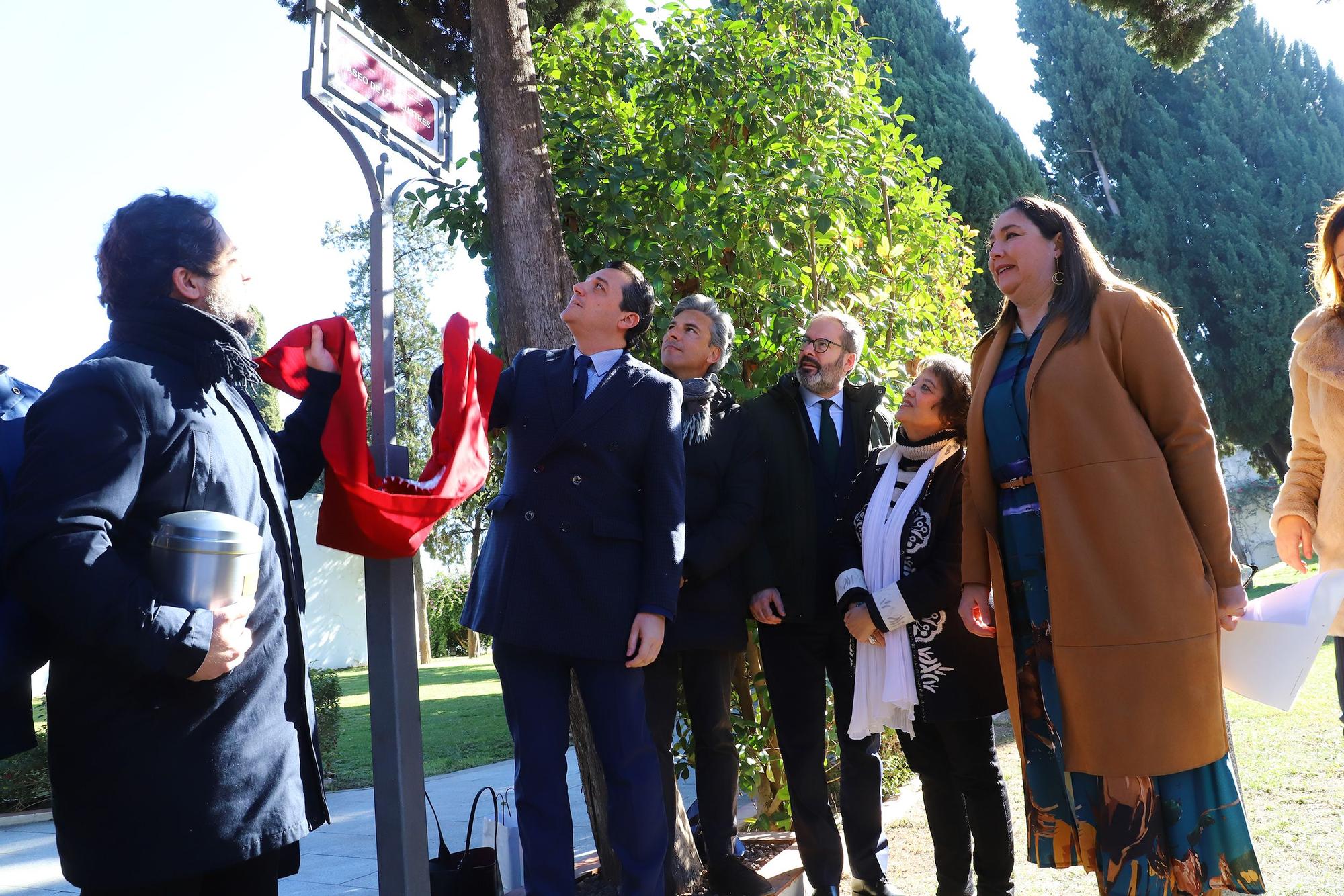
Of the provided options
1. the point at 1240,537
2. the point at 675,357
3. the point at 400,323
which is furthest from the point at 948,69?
the point at 675,357

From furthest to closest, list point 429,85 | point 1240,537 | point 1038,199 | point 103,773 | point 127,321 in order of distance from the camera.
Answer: point 1240,537 → point 1038,199 → point 429,85 → point 127,321 → point 103,773

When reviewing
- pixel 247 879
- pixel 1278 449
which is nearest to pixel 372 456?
pixel 247 879

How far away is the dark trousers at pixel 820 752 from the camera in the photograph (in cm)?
343

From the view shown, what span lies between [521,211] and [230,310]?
5.60 feet

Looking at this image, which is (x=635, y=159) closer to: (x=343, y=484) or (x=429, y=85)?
(x=429, y=85)

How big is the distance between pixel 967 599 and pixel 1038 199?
113 cm

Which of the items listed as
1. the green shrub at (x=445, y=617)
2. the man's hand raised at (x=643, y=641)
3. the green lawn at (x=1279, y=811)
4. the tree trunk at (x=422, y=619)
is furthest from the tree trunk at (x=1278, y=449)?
the man's hand raised at (x=643, y=641)

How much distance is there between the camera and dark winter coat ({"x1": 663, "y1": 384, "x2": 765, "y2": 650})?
343 cm

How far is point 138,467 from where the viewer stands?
188 cm

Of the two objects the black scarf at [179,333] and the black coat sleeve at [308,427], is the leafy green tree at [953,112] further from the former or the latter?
the black scarf at [179,333]

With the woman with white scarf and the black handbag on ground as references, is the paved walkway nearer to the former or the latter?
the black handbag on ground

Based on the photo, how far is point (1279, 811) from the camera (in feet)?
14.3

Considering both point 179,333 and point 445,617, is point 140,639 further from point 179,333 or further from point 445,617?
point 445,617

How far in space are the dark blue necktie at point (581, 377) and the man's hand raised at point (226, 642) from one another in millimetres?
1237
